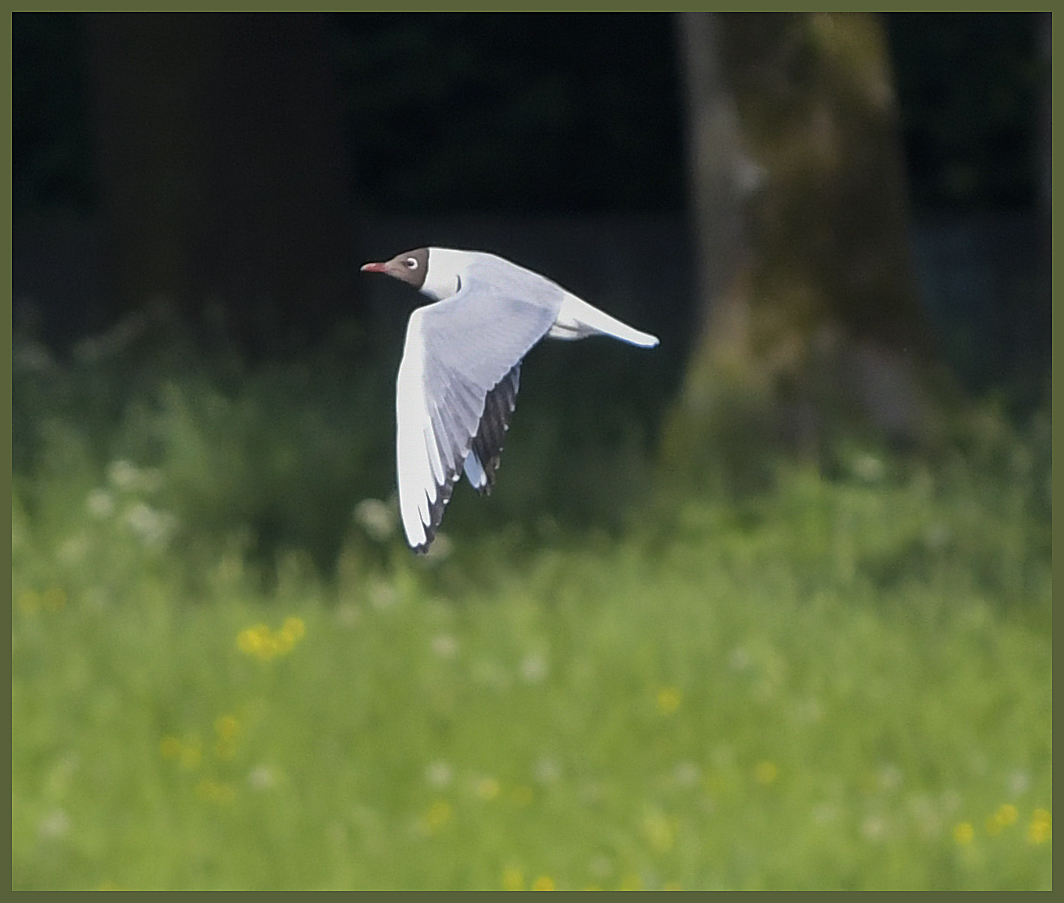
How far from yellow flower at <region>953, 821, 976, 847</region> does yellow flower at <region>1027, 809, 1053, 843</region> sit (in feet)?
0.49

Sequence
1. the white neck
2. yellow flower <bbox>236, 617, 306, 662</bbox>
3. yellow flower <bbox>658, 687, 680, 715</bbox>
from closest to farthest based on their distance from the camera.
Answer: the white neck < yellow flower <bbox>658, 687, 680, 715</bbox> < yellow flower <bbox>236, 617, 306, 662</bbox>

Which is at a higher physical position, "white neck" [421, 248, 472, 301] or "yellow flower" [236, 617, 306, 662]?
"white neck" [421, 248, 472, 301]

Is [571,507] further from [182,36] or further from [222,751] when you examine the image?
[182,36]

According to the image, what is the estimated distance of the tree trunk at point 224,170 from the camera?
4.34 meters

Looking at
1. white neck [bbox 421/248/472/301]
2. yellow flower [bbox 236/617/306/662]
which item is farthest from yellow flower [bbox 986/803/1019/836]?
white neck [bbox 421/248/472/301]

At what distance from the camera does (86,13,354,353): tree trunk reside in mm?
4340

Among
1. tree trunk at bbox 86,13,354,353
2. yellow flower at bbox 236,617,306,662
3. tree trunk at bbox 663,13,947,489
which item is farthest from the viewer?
yellow flower at bbox 236,617,306,662

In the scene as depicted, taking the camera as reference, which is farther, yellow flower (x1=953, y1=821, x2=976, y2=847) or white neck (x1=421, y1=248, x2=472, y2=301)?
yellow flower (x1=953, y1=821, x2=976, y2=847)

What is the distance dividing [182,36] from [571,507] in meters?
2.84

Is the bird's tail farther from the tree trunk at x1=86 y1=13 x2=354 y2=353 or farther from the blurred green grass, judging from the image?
the blurred green grass

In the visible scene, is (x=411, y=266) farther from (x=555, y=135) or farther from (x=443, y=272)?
(x=555, y=135)

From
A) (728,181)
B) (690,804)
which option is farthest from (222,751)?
(728,181)

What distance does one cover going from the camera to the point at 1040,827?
4.96 meters

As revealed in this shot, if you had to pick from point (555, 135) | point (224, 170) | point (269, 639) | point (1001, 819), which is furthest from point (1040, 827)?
point (555, 135)
